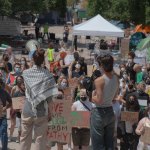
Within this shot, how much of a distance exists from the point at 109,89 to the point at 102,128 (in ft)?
1.86

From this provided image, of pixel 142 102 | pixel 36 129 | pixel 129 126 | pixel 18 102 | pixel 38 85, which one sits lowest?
pixel 129 126

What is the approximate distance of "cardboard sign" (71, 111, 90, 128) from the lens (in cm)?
955

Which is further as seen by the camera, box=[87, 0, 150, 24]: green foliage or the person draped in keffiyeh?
box=[87, 0, 150, 24]: green foliage

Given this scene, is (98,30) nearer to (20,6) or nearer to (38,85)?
(20,6)

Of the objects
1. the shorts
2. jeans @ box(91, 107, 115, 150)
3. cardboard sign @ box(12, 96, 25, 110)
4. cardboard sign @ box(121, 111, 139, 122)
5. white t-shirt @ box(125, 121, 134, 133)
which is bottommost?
the shorts

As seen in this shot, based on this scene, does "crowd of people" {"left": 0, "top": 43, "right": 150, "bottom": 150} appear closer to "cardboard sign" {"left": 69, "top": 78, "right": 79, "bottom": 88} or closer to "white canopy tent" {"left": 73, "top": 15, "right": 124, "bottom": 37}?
"cardboard sign" {"left": 69, "top": 78, "right": 79, "bottom": 88}

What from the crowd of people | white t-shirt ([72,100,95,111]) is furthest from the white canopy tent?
white t-shirt ([72,100,95,111])

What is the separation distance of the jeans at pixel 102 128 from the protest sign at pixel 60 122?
2168 millimetres

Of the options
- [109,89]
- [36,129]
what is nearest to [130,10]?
[36,129]

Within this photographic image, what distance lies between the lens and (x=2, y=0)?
34000 mm

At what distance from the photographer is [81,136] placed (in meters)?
9.76

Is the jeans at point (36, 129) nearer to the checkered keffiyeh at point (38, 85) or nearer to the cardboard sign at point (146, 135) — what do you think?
the checkered keffiyeh at point (38, 85)

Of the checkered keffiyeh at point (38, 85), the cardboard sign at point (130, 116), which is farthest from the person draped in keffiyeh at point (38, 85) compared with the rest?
the cardboard sign at point (130, 116)

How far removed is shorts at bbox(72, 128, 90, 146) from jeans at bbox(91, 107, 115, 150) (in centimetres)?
219
